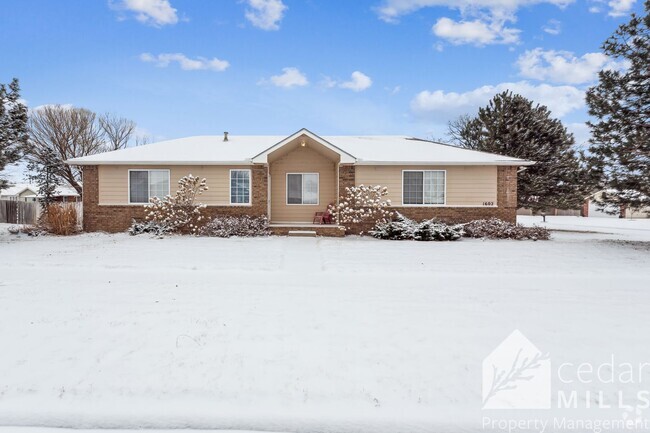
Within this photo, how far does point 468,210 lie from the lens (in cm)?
1576

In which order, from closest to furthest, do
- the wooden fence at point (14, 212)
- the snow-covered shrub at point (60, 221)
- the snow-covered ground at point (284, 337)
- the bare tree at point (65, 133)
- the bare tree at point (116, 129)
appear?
the snow-covered ground at point (284, 337) → the snow-covered shrub at point (60, 221) → the wooden fence at point (14, 212) → the bare tree at point (65, 133) → the bare tree at point (116, 129)

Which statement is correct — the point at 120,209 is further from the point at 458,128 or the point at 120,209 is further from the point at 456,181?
the point at 458,128

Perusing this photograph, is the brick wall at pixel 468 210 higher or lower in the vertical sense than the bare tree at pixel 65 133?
lower

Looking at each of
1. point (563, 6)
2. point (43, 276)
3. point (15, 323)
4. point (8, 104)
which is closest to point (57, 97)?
point (8, 104)

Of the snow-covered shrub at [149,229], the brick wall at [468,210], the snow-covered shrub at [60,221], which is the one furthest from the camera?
the brick wall at [468,210]

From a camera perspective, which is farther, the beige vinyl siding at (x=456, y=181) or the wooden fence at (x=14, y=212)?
the wooden fence at (x=14, y=212)

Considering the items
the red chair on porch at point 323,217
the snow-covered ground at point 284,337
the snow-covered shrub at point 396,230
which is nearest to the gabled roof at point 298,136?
the red chair on porch at point 323,217

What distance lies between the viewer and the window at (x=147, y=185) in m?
15.9

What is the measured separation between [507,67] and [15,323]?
919 inches

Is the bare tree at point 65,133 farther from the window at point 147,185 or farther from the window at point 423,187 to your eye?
the window at point 423,187

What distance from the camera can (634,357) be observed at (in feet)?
12.9

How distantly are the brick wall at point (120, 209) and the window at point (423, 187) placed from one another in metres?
6.18

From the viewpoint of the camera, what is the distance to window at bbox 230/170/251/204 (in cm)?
1583

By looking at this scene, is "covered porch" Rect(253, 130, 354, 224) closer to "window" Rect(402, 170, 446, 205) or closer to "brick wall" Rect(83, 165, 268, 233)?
"brick wall" Rect(83, 165, 268, 233)
